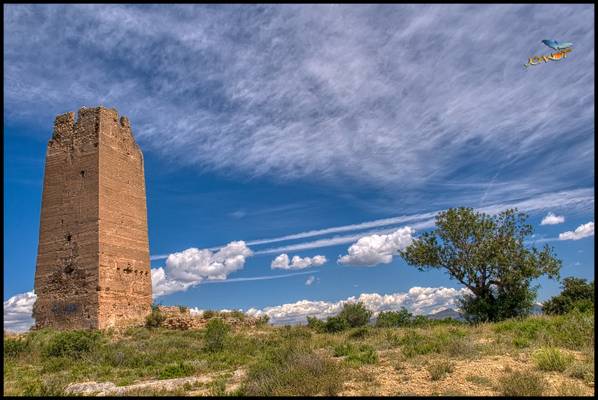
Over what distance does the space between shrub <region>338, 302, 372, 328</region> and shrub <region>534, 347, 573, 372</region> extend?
1554 centimetres

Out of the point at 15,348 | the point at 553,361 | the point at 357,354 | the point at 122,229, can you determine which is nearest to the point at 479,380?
Answer: the point at 553,361

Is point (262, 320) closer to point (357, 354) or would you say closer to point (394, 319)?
point (394, 319)

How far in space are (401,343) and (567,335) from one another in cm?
455

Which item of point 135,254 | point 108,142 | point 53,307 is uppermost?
point 108,142

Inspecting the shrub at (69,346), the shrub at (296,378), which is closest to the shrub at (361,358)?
the shrub at (296,378)

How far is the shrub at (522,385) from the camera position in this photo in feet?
25.6

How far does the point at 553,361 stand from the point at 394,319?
56.8 ft

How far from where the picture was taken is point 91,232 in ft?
77.4

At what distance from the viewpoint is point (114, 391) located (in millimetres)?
10203

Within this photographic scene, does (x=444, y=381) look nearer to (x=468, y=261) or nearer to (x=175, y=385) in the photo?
(x=175, y=385)

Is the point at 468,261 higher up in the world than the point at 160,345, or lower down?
higher up

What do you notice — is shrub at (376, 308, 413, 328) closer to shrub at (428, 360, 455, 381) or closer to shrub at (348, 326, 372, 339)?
shrub at (348, 326, 372, 339)

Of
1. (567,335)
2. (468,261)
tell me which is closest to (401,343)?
(567,335)

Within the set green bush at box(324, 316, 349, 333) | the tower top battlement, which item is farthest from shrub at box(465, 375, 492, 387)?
the tower top battlement
